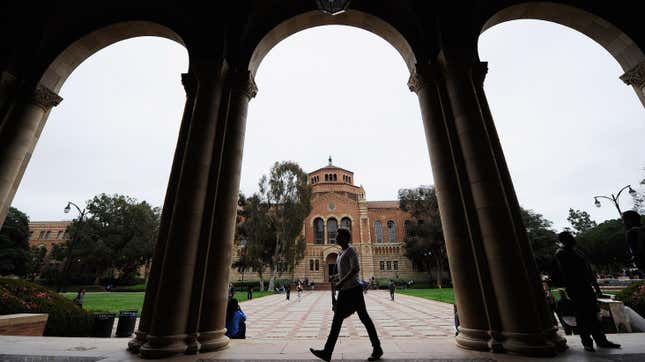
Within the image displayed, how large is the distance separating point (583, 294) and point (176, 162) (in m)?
6.56

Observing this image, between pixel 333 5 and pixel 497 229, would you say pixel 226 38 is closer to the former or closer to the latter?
pixel 333 5

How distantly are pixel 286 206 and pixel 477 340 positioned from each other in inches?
1193

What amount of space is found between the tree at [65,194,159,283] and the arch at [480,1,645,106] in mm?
50028

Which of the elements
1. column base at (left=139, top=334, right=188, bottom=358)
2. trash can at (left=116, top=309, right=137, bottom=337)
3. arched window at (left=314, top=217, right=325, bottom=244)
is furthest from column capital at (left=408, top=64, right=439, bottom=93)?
arched window at (left=314, top=217, right=325, bottom=244)

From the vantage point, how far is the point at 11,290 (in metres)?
7.76

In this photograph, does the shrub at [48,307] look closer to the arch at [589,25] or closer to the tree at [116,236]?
the arch at [589,25]

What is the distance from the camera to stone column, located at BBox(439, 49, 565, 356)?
A: 145 inches

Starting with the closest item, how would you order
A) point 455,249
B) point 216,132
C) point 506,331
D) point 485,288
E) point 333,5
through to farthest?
point 506,331, point 485,288, point 455,249, point 333,5, point 216,132

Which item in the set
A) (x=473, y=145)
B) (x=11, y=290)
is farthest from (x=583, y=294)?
(x=11, y=290)

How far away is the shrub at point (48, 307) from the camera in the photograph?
739 centimetres

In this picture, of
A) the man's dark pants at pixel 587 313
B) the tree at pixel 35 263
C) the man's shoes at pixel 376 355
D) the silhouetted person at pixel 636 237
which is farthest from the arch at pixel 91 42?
the tree at pixel 35 263

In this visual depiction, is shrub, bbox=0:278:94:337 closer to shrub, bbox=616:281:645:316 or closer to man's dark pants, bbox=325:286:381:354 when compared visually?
man's dark pants, bbox=325:286:381:354

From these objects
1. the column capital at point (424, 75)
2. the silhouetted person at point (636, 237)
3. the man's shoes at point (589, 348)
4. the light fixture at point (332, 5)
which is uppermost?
the light fixture at point (332, 5)

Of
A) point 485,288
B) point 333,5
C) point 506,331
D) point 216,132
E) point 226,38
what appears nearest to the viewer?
point 506,331
